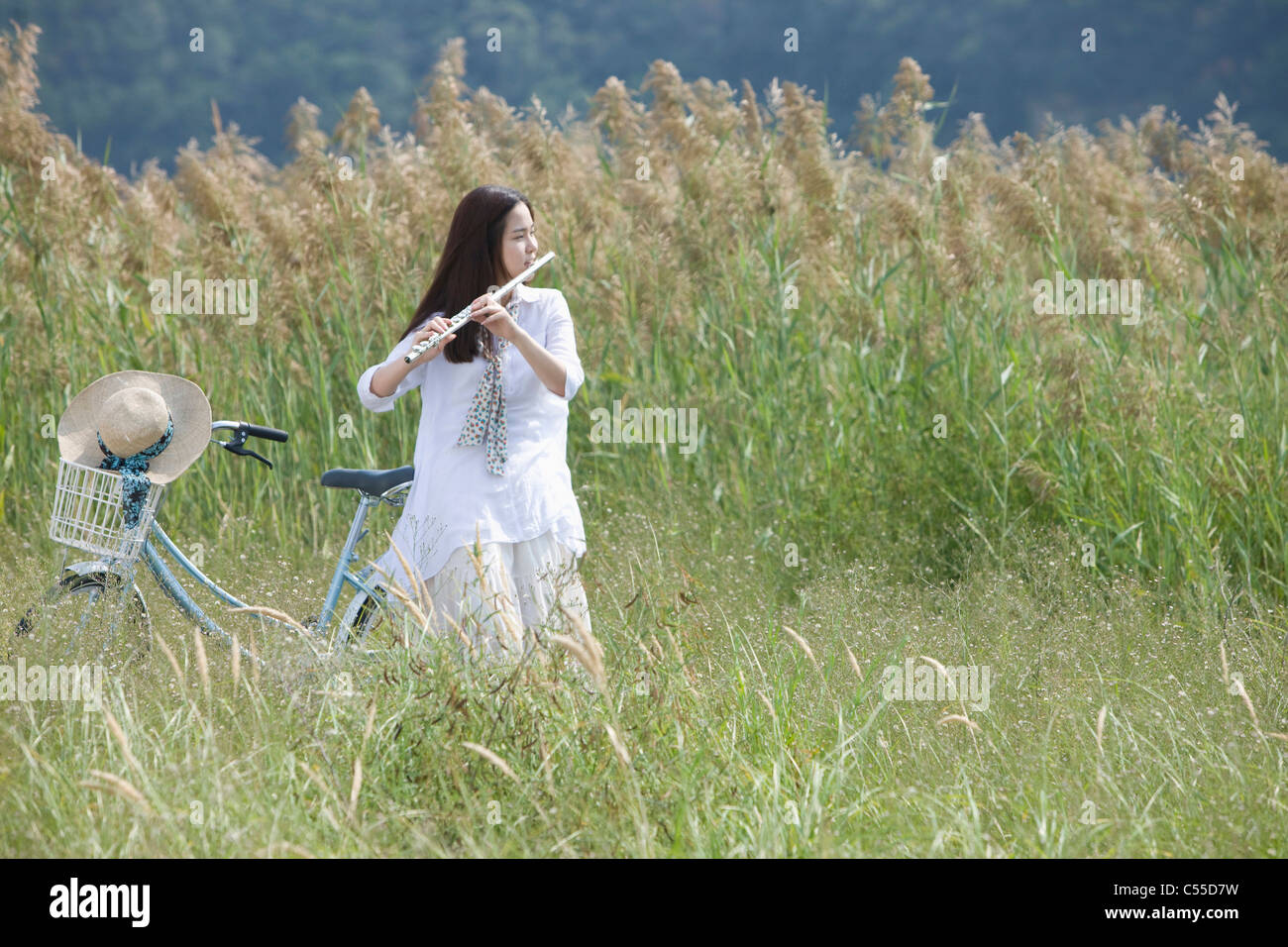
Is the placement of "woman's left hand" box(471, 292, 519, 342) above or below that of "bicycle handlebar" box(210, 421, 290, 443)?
above

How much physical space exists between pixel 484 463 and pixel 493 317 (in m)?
0.42

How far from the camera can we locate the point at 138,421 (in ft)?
9.96

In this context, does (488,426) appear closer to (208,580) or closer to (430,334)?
(430,334)

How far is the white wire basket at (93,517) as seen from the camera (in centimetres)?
304

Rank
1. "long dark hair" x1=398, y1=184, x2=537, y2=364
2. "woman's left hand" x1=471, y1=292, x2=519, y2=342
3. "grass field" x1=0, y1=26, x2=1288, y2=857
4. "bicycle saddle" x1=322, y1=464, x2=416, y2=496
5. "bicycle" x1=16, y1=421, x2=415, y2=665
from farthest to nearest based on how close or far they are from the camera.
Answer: "bicycle saddle" x1=322, y1=464, x2=416, y2=496 < "long dark hair" x1=398, y1=184, x2=537, y2=364 < "bicycle" x1=16, y1=421, x2=415, y2=665 < "woman's left hand" x1=471, y1=292, x2=519, y2=342 < "grass field" x1=0, y1=26, x2=1288, y2=857

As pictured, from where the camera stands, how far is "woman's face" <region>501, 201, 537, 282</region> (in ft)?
10.4

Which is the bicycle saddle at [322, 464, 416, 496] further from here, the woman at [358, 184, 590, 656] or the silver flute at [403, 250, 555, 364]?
the silver flute at [403, 250, 555, 364]

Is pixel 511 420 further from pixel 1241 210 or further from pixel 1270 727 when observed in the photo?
pixel 1241 210

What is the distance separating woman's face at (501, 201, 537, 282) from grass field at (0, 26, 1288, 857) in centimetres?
100

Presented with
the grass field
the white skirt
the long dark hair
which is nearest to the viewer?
the grass field

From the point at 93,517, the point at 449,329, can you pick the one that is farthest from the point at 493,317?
the point at 93,517

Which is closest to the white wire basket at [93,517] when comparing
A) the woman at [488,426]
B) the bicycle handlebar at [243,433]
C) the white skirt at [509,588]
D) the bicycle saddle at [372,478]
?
the bicycle handlebar at [243,433]

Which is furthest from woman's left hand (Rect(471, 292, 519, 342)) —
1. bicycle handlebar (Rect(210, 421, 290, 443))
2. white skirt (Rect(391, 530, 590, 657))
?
bicycle handlebar (Rect(210, 421, 290, 443))

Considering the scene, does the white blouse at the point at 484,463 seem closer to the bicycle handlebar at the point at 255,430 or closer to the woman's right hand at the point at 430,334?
the woman's right hand at the point at 430,334
